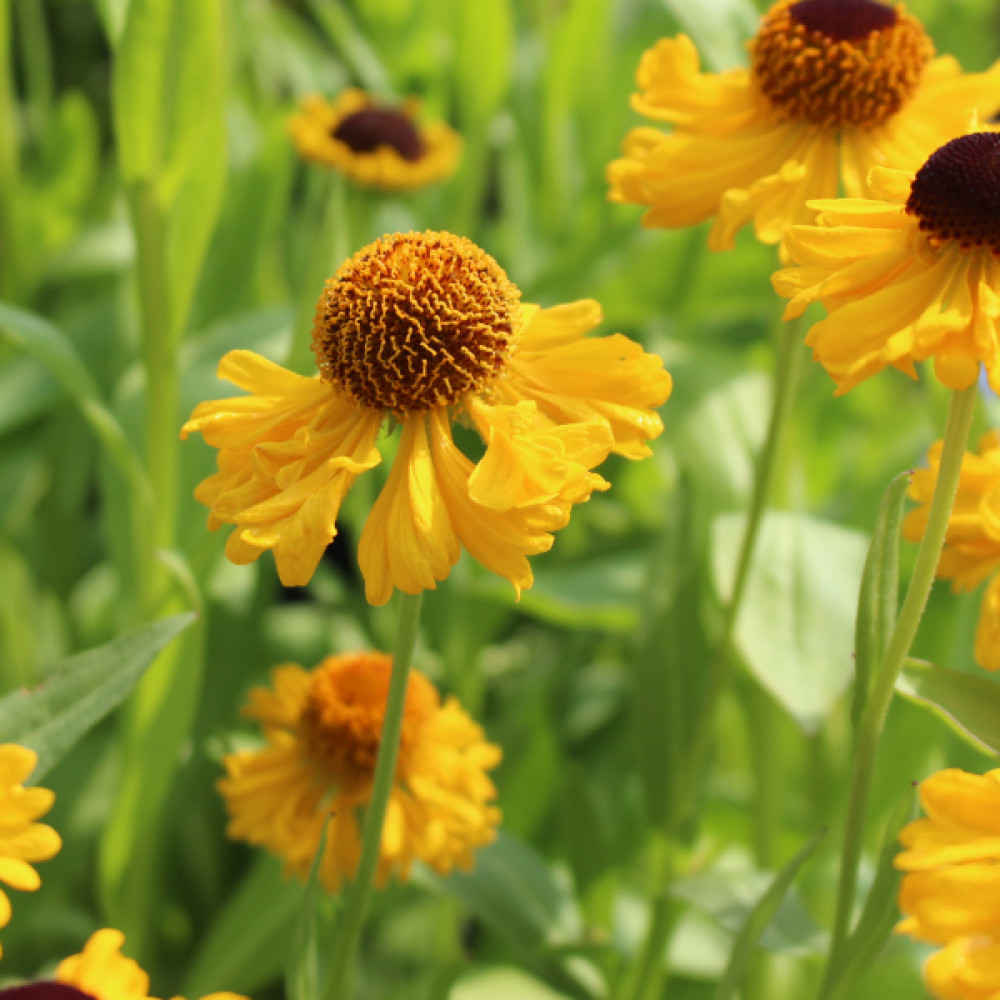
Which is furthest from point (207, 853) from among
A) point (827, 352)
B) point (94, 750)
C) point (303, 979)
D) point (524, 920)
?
point (827, 352)

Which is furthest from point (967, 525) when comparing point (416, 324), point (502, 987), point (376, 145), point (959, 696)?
point (376, 145)

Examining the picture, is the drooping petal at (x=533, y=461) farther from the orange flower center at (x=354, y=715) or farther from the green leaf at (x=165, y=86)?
the green leaf at (x=165, y=86)

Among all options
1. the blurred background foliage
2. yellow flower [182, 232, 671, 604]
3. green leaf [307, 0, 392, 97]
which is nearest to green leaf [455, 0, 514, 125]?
the blurred background foliage

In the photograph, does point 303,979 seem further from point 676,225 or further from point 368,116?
point 368,116

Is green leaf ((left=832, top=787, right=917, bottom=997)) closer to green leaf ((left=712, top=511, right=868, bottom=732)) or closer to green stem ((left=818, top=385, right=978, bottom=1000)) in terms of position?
green stem ((left=818, top=385, right=978, bottom=1000))

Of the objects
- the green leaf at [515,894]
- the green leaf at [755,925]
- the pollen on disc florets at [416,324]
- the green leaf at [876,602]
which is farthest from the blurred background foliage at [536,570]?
the pollen on disc florets at [416,324]
